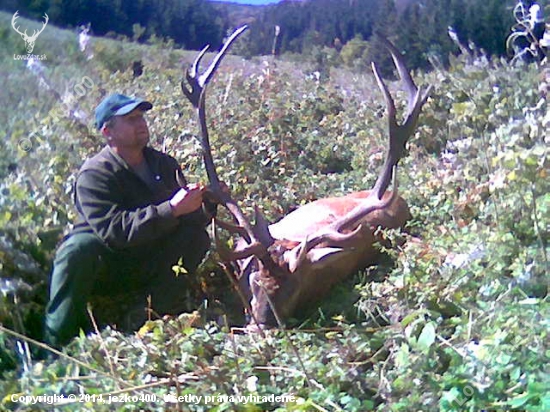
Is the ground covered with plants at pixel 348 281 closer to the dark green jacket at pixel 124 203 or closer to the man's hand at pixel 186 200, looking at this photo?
the dark green jacket at pixel 124 203

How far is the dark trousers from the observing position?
491 centimetres

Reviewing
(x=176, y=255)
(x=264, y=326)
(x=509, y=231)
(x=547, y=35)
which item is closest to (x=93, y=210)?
(x=176, y=255)

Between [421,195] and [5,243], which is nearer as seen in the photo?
[5,243]

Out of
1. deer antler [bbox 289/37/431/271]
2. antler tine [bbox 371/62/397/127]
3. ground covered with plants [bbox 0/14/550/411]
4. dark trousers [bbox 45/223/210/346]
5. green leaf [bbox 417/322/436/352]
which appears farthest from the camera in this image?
antler tine [bbox 371/62/397/127]

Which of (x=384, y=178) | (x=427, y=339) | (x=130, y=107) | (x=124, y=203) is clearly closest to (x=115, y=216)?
(x=124, y=203)

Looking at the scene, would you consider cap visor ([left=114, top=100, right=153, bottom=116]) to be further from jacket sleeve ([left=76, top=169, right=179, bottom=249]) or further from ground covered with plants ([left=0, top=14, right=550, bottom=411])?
ground covered with plants ([left=0, top=14, right=550, bottom=411])

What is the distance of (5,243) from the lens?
5348 millimetres

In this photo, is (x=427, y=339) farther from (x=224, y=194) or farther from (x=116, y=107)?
(x=116, y=107)

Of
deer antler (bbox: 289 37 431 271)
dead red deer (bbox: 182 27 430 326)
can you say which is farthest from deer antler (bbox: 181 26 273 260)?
deer antler (bbox: 289 37 431 271)

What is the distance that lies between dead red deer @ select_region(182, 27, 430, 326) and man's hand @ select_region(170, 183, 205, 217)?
0.23m

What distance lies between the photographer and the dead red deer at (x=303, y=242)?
4973 millimetres

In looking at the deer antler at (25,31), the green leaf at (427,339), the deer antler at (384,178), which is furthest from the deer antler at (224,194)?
the deer antler at (25,31)

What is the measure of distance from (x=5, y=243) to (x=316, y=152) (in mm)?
4083

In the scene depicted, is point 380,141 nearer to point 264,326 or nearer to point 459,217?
point 459,217
